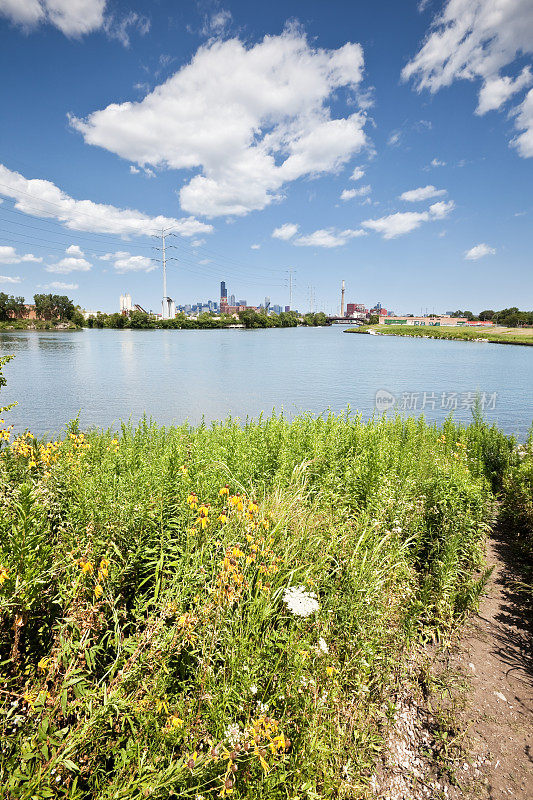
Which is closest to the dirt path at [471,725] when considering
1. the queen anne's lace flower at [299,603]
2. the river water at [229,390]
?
the queen anne's lace flower at [299,603]

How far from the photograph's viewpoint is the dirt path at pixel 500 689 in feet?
9.00

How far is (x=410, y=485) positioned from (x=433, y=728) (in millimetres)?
2929

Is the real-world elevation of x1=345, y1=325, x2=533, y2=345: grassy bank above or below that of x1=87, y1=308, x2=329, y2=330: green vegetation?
below

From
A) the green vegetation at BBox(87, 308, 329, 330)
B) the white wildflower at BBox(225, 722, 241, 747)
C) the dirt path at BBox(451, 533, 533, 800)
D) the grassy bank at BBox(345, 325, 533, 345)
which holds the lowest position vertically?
the dirt path at BBox(451, 533, 533, 800)

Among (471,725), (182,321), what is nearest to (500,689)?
(471,725)

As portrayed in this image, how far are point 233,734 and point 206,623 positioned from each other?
2.01 feet

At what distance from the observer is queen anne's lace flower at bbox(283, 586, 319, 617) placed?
2.81 metres

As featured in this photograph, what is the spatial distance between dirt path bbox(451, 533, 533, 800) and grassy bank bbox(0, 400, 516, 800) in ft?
1.01

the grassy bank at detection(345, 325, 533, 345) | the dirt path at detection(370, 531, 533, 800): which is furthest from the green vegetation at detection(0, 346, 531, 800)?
the grassy bank at detection(345, 325, 533, 345)

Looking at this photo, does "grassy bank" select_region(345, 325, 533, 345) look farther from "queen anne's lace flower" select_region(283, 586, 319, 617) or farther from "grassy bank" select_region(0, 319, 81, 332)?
"queen anne's lace flower" select_region(283, 586, 319, 617)

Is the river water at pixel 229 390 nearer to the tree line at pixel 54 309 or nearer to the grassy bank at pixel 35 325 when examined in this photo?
the grassy bank at pixel 35 325

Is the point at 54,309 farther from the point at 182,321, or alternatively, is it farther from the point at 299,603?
the point at 299,603

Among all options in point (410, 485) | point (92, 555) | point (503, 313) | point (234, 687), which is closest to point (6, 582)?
point (92, 555)

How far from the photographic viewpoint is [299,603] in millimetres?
2908
